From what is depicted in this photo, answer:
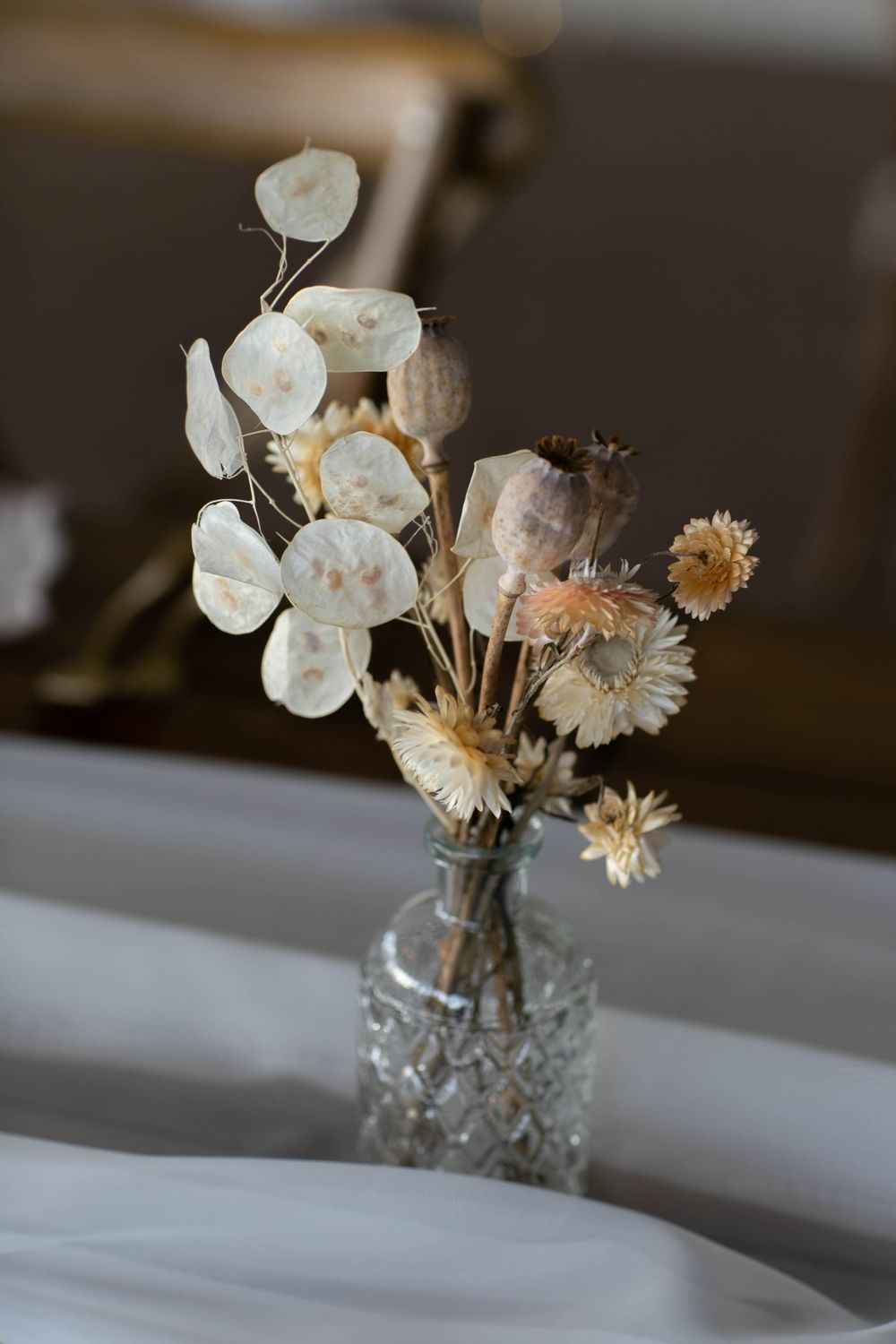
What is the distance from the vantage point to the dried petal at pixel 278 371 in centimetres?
26

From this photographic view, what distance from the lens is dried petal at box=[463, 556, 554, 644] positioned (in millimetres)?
304

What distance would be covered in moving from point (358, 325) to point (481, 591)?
0.23 feet

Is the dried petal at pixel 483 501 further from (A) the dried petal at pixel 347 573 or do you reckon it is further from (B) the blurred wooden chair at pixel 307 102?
(B) the blurred wooden chair at pixel 307 102

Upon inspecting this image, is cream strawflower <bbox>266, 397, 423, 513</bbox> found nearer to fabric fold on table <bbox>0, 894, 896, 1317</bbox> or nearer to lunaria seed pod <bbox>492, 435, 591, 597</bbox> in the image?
lunaria seed pod <bbox>492, 435, 591, 597</bbox>

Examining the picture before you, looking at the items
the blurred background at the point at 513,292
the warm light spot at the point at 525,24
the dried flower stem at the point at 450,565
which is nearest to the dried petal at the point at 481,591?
the dried flower stem at the point at 450,565

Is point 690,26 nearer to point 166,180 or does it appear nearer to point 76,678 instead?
point 166,180

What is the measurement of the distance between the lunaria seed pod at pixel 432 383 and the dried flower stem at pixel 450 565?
0.05 ft

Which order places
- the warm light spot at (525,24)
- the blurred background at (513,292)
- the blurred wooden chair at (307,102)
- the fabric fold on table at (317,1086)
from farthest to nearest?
the warm light spot at (525,24) → the blurred wooden chair at (307,102) → the blurred background at (513,292) → the fabric fold on table at (317,1086)

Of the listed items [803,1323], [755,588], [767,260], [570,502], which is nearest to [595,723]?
[570,502]

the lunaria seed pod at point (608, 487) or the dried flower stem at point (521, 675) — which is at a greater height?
the lunaria seed pod at point (608, 487)

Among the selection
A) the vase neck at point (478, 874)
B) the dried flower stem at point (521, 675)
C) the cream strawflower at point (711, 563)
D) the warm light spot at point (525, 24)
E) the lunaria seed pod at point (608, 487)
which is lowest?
the vase neck at point (478, 874)

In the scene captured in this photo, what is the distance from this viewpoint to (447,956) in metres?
0.34

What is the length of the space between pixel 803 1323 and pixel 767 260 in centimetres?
266

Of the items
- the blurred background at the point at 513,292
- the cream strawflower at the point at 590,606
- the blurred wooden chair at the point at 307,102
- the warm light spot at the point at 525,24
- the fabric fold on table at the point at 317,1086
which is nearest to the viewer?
the cream strawflower at the point at 590,606
